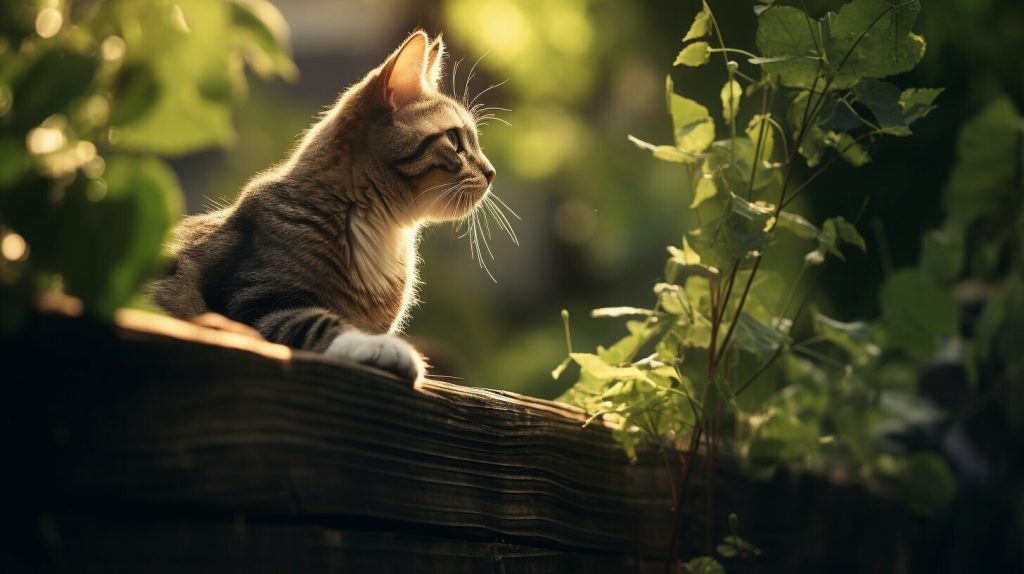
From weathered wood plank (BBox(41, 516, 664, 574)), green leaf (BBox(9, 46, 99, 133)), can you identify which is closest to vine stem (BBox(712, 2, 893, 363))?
weathered wood plank (BBox(41, 516, 664, 574))

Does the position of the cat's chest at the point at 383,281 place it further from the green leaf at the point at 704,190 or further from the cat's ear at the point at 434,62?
the green leaf at the point at 704,190

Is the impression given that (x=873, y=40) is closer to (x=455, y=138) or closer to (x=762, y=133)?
(x=762, y=133)

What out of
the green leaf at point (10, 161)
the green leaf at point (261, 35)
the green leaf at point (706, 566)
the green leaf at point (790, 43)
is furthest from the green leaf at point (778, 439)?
the green leaf at point (10, 161)

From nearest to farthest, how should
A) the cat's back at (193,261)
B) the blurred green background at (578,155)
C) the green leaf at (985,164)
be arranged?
the cat's back at (193,261)
the green leaf at (985,164)
the blurred green background at (578,155)

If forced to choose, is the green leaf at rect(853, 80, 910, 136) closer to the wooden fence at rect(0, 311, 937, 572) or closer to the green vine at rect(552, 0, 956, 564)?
the green vine at rect(552, 0, 956, 564)

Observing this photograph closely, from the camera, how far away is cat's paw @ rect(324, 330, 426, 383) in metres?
Answer: 1.15

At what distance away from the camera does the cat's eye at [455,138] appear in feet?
7.28

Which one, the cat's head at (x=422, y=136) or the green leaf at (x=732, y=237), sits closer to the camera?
the green leaf at (x=732, y=237)

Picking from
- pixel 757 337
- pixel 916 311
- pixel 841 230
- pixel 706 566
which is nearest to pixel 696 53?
pixel 841 230

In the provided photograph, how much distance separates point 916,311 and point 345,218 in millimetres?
1205

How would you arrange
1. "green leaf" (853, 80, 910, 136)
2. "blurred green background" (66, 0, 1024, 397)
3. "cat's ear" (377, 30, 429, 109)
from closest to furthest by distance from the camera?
"green leaf" (853, 80, 910, 136) < "cat's ear" (377, 30, 429, 109) < "blurred green background" (66, 0, 1024, 397)

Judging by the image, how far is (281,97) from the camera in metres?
8.46

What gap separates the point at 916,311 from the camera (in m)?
2.10

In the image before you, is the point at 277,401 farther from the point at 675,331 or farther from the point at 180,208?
the point at 675,331
